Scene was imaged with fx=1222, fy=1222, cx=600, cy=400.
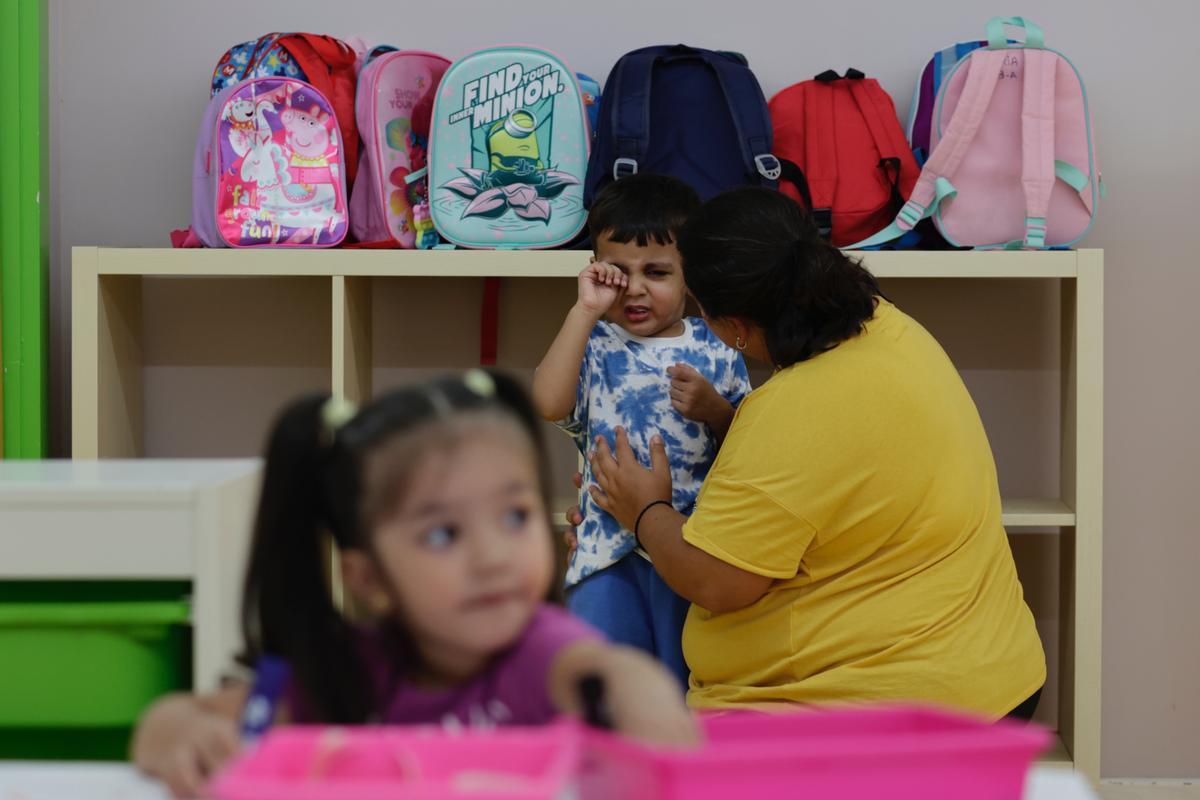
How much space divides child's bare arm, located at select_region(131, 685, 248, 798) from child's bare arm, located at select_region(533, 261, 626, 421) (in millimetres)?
1010

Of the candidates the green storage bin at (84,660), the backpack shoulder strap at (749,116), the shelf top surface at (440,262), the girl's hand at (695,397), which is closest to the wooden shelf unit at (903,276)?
the shelf top surface at (440,262)

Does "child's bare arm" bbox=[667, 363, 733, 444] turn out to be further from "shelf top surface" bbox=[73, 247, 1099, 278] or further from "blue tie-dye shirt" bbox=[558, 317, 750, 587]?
"shelf top surface" bbox=[73, 247, 1099, 278]

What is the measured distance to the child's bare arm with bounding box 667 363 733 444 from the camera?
1794 mm

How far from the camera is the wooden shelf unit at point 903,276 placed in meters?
2.07

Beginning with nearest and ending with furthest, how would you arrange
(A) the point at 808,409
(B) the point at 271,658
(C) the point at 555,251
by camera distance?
(B) the point at 271,658
(A) the point at 808,409
(C) the point at 555,251

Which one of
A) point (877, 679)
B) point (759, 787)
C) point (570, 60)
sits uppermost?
point (570, 60)

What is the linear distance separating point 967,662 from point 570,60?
1.42 meters

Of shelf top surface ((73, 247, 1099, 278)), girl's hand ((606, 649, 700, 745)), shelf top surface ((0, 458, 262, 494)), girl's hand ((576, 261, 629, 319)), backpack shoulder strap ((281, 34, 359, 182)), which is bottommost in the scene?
girl's hand ((606, 649, 700, 745))

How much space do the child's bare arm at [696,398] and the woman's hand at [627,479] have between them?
7 cm

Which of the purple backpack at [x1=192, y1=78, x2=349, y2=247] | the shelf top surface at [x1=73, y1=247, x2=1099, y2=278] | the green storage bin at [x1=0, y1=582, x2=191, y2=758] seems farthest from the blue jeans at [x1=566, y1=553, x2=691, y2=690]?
the green storage bin at [x1=0, y1=582, x2=191, y2=758]

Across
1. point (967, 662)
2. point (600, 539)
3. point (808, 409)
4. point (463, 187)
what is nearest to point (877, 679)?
point (967, 662)

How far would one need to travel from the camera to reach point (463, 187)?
6.97 feet

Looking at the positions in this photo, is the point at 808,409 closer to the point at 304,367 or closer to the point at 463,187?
the point at 463,187

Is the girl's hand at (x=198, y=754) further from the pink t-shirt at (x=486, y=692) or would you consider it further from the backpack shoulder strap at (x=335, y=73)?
the backpack shoulder strap at (x=335, y=73)
